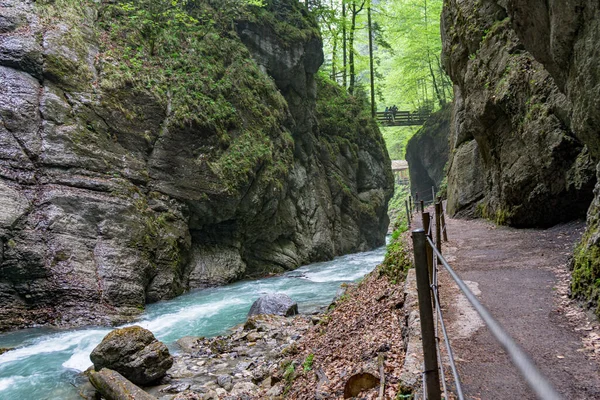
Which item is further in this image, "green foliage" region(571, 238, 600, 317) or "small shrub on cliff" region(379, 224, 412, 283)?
"small shrub on cliff" region(379, 224, 412, 283)

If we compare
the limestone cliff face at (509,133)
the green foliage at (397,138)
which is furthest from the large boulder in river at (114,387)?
the green foliage at (397,138)

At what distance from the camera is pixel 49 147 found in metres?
12.5

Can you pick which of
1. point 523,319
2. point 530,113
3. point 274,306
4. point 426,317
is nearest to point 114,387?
point 274,306

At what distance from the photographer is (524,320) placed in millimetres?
4262

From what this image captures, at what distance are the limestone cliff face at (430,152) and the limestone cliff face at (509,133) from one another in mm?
18683

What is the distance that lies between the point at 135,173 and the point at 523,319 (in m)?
13.8

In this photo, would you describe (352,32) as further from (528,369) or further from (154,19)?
(528,369)

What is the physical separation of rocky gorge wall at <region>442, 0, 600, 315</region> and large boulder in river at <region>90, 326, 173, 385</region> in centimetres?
720

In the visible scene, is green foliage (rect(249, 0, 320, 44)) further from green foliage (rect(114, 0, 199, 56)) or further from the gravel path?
the gravel path

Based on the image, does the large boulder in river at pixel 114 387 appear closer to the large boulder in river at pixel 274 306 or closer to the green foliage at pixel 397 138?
the large boulder in river at pixel 274 306

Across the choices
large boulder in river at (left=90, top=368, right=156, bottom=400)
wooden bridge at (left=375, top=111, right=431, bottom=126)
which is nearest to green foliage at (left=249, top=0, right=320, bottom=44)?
wooden bridge at (left=375, top=111, right=431, bottom=126)

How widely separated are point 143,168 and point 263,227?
724cm

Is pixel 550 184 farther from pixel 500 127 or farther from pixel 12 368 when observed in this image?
pixel 12 368

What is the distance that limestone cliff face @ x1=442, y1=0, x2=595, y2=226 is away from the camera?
7.98 m
